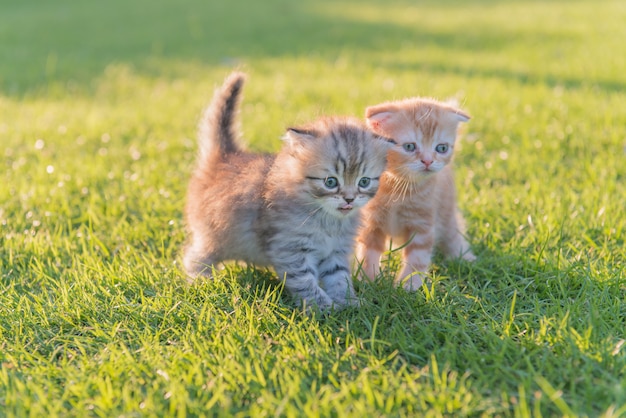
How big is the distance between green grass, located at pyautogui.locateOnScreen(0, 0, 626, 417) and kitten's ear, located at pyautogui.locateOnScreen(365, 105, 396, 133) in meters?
0.78

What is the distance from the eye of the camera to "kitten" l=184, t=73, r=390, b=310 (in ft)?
8.82

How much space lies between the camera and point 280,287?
9.77ft

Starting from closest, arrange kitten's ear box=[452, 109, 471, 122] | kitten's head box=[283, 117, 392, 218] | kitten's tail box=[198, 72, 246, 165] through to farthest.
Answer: kitten's head box=[283, 117, 392, 218]
kitten's ear box=[452, 109, 471, 122]
kitten's tail box=[198, 72, 246, 165]

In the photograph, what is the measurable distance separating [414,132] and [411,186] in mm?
266

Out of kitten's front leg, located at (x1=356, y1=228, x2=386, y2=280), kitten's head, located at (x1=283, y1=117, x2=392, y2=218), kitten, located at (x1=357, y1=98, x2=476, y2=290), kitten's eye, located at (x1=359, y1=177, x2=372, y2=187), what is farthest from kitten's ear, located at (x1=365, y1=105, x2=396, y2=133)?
kitten's front leg, located at (x1=356, y1=228, x2=386, y2=280)

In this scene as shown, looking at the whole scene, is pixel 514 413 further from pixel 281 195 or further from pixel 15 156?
pixel 15 156

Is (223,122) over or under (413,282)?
over

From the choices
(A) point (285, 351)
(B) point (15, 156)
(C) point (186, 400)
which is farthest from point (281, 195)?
(B) point (15, 156)

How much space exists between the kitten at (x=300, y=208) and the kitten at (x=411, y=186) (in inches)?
8.2

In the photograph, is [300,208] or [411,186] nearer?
[300,208]

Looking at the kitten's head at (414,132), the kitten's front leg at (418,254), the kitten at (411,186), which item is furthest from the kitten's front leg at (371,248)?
the kitten's head at (414,132)

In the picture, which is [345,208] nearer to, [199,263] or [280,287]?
[280,287]

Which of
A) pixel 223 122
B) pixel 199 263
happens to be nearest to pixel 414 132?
pixel 223 122

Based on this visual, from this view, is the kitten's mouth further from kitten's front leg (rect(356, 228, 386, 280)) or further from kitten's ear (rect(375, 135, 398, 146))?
kitten's front leg (rect(356, 228, 386, 280))
